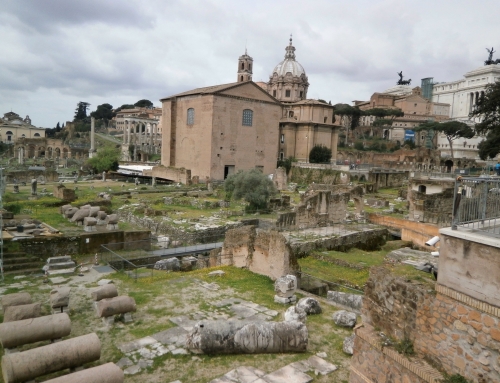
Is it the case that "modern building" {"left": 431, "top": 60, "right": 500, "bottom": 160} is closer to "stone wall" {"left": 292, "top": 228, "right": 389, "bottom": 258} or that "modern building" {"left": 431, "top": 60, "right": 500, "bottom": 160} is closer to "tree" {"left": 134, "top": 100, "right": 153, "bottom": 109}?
"stone wall" {"left": 292, "top": 228, "right": 389, "bottom": 258}

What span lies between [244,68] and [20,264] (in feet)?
156

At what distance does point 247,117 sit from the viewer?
4347 centimetres

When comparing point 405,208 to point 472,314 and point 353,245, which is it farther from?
point 472,314

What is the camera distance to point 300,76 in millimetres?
60375

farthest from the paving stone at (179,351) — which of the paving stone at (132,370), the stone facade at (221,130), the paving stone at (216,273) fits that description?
the stone facade at (221,130)

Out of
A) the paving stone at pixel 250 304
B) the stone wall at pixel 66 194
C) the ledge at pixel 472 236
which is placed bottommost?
the paving stone at pixel 250 304

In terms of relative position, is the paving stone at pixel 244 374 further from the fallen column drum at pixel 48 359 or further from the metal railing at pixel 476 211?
the metal railing at pixel 476 211

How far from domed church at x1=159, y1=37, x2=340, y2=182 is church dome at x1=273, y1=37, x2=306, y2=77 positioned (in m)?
9.75

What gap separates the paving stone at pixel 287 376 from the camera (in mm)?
5930

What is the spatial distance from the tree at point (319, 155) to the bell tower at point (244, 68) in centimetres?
1413

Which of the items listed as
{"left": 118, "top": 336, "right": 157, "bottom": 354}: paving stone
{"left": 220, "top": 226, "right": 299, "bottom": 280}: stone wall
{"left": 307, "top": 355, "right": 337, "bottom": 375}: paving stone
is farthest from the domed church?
{"left": 307, "top": 355, "right": 337, "bottom": 375}: paving stone

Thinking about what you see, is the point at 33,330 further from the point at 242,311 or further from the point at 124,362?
the point at 242,311

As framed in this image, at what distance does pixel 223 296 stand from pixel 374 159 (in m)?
48.2

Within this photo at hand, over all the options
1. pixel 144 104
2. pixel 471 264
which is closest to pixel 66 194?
pixel 471 264
